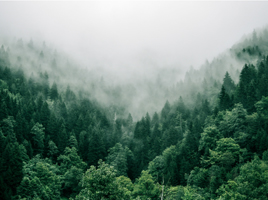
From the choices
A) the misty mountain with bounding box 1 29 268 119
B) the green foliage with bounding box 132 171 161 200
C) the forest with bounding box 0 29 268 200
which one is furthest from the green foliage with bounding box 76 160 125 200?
the misty mountain with bounding box 1 29 268 119

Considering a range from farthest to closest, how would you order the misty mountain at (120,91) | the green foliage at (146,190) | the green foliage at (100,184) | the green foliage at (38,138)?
the misty mountain at (120,91) < the green foliage at (38,138) < the green foliage at (146,190) < the green foliage at (100,184)

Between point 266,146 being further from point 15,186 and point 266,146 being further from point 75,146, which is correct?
point 75,146

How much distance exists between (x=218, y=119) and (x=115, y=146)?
143 ft

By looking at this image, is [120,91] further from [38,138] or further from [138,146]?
[38,138]

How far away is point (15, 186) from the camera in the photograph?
58.6 meters

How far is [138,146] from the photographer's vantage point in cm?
10400

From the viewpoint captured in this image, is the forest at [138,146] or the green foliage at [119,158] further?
the green foliage at [119,158]

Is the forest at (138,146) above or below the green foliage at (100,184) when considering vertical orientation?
above

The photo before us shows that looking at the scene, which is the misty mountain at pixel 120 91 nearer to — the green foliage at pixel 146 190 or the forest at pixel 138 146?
the forest at pixel 138 146

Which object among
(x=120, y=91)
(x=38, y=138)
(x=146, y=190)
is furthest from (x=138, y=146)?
(x=120, y=91)

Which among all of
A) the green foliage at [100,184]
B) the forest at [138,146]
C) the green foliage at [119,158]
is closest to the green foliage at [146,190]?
the forest at [138,146]

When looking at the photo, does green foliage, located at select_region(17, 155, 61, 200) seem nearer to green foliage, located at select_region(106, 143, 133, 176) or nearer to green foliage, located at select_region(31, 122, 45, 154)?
green foliage, located at select_region(31, 122, 45, 154)

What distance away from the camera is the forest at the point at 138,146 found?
47.3 meters

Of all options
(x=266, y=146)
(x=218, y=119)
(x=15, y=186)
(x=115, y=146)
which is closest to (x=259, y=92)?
(x=218, y=119)
